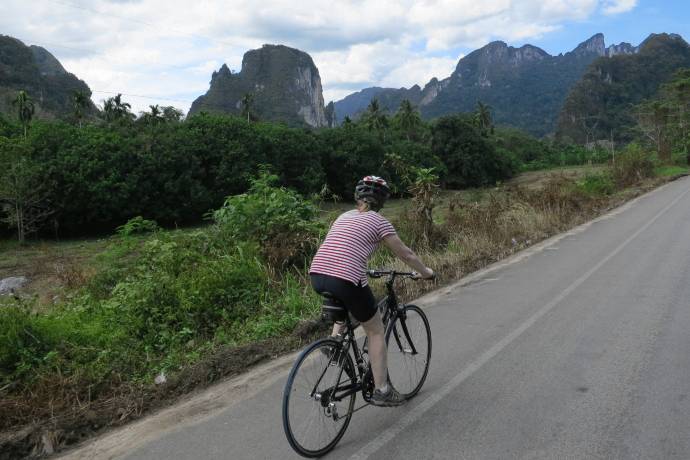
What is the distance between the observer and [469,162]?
2463 inches

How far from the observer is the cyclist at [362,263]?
3824 mm

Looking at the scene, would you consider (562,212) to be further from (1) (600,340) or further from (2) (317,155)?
(2) (317,155)

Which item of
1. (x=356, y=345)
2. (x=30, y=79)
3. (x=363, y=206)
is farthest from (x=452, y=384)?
(x=30, y=79)

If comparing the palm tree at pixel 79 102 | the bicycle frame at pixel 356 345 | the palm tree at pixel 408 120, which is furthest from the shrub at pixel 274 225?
the palm tree at pixel 408 120

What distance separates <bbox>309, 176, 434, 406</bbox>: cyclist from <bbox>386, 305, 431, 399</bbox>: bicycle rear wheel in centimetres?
51

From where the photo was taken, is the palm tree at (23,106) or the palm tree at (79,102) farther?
the palm tree at (79,102)

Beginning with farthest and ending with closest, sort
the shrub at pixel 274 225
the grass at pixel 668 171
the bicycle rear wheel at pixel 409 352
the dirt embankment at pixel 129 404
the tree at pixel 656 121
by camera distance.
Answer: the tree at pixel 656 121
the grass at pixel 668 171
the shrub at pixel 274 225
the bicycle rear wheel at pixel 409 352
the dirt embankment at pixel 129 404

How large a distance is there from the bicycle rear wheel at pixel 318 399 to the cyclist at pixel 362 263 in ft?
0.78

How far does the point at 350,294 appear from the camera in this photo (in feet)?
12.5

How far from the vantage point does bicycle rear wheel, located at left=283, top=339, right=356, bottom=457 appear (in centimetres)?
357

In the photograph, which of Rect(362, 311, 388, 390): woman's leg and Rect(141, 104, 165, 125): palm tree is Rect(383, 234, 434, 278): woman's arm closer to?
Rect(362, 311, 388, 390): woman's leg

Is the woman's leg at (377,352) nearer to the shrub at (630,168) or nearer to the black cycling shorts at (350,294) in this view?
the black cycling shorts at (350,294)

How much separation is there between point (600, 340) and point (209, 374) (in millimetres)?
4065

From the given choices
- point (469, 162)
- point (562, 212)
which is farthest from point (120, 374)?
point (469, 162)
